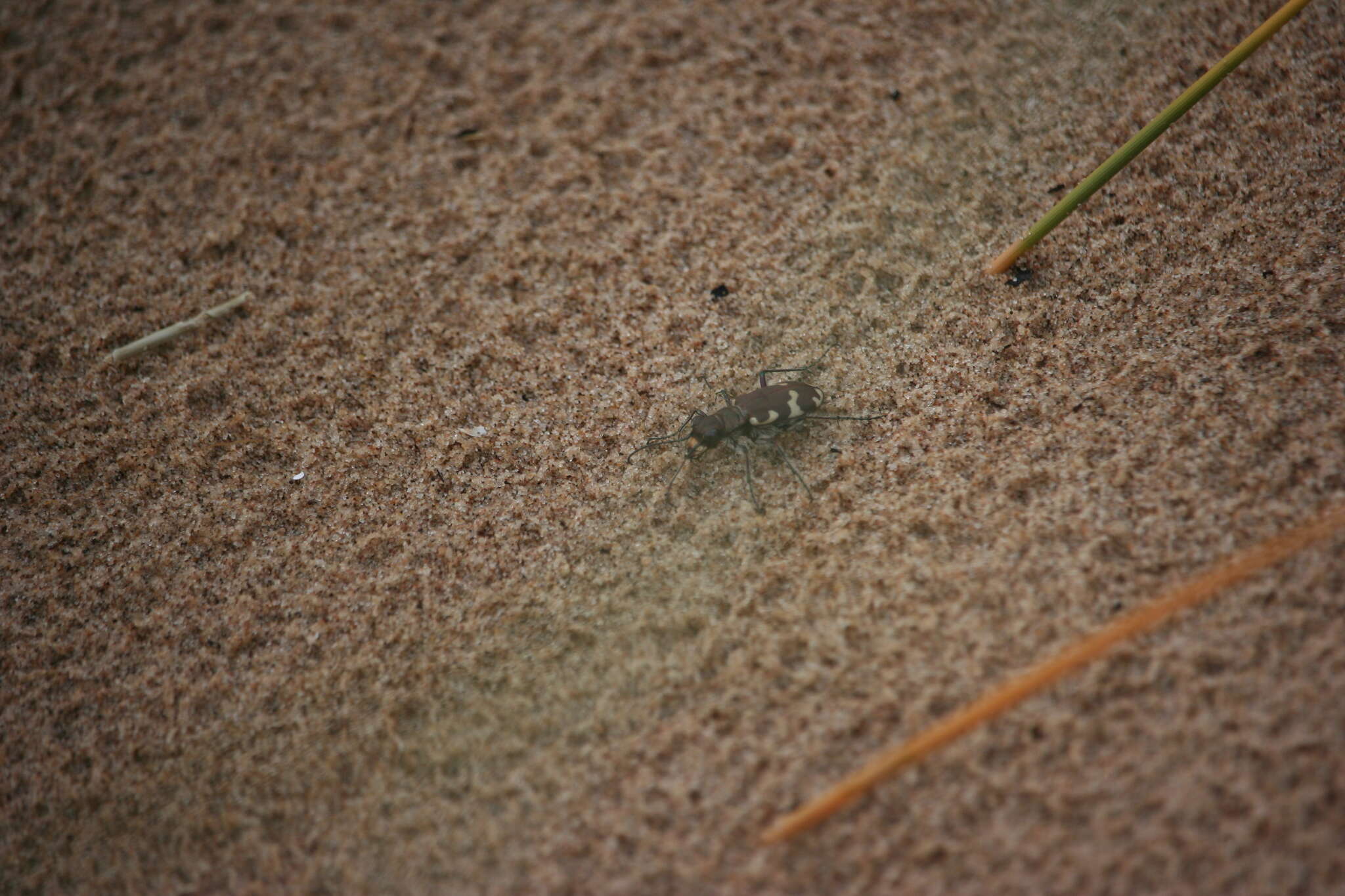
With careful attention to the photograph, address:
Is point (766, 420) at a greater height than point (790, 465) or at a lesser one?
greater

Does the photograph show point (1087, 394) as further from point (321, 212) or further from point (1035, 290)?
point (321, 212)

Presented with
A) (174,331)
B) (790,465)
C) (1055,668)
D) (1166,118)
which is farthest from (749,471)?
(174,331)

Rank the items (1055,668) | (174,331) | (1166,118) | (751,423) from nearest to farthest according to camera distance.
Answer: (1055,668)
(1166,118)
(751,423)
(174,331)

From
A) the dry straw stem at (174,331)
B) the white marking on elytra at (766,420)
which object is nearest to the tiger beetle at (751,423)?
the white marking on elytra at (766,420)

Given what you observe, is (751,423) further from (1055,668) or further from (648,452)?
(1055,668)

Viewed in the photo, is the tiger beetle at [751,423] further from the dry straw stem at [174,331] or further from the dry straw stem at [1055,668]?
the dry straw stem at [174,331]

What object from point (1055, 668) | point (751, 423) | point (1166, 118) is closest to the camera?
point (1055, 668)
